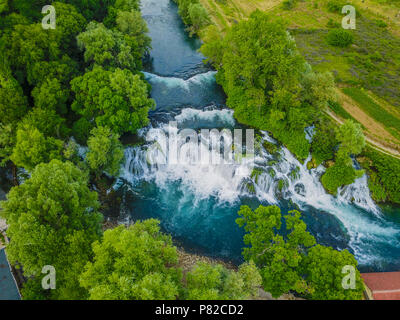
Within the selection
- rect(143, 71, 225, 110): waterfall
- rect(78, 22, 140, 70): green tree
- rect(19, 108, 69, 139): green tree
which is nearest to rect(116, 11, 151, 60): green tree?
rect(143, 71, 225, 110): waterfall

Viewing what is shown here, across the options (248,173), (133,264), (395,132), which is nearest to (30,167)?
(133,264)

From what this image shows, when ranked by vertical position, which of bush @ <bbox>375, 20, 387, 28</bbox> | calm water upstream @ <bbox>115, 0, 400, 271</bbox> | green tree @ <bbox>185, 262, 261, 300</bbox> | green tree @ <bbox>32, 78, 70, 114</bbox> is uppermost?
bush @ <bbox>375, 20, 387, 28</bbox>

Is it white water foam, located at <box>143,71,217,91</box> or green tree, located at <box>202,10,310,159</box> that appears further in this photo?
white water foam, located at <box>143,71,217,91</box>

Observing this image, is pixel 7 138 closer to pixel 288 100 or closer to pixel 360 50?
pixel 288 100

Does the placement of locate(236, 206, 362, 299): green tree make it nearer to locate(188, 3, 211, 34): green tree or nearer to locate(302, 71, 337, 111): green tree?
locate(302, 71, 337, 111): green tree

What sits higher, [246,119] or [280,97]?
[280,97]

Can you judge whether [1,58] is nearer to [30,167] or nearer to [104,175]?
[30,167]

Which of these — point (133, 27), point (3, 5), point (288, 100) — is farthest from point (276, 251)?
point (3, 5)
